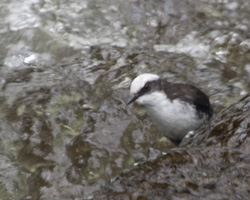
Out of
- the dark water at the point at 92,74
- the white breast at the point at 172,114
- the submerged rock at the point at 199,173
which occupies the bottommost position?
the dark water at the point at 92,74

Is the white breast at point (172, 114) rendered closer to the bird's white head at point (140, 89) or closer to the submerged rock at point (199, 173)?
the bird's white head at point (140, 89)

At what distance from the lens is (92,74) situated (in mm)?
6348

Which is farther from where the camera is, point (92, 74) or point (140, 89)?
point (92, 74)

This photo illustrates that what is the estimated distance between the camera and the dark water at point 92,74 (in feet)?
15.8

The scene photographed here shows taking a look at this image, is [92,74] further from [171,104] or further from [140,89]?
[171,104]

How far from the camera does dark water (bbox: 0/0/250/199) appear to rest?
4.82m

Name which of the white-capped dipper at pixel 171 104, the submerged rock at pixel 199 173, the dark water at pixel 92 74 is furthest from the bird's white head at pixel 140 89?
the submerged rock at pixel 199 173

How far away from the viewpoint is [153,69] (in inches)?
248

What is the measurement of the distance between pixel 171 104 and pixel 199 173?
4.40 ft

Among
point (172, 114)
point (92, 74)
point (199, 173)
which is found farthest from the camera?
point (92, 74)

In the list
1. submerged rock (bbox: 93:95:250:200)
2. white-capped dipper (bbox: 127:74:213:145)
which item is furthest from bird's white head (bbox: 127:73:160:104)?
submerged rock (bbox: 93:95:250:200)

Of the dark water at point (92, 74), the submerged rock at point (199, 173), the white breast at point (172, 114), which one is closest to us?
the submerged rock at point (199, 173)

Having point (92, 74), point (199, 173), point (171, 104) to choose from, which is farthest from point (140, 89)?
point (92, 74)

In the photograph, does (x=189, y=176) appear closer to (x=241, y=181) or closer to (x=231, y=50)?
(x=241, y=181)
